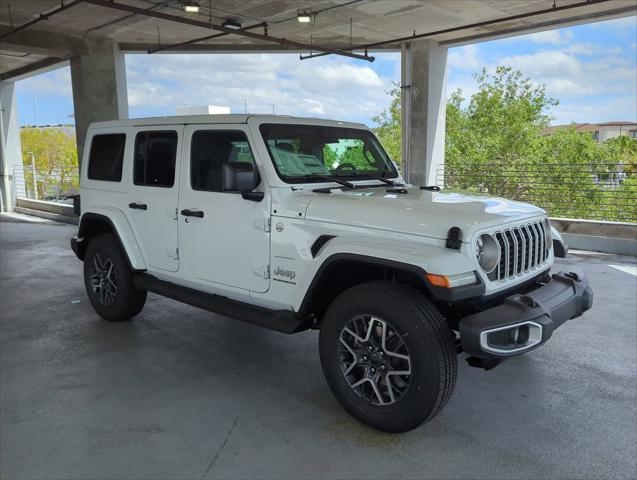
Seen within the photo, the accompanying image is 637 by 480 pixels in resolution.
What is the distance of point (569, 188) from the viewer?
9.88 metres

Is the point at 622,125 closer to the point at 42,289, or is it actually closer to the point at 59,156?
the point at 59,156

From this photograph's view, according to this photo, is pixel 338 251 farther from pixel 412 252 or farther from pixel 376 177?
pixel 376 177

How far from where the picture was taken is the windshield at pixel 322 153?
3488 mm

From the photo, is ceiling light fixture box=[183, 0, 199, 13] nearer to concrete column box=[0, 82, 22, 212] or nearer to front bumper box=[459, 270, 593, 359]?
front bumper box=[459, 270, 593, 359]

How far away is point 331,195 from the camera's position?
10.6 ft

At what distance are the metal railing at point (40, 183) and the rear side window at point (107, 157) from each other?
12.2 m

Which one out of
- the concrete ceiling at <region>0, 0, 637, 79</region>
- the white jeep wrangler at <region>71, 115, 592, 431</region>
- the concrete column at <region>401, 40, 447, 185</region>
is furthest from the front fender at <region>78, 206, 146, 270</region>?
the concrete column at <region>401, 40, 447, 185</region>

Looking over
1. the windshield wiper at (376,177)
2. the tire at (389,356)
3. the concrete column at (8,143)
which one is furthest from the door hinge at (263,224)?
the concrete column at (8,143)

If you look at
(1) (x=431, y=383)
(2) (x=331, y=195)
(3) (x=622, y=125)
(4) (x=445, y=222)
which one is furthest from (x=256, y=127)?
(3) (x=622, y=125)

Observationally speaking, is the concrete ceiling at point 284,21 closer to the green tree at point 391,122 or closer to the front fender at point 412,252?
the front fender at point 412,252

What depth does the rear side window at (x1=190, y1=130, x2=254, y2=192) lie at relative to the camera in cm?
356

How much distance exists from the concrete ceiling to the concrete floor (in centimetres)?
549

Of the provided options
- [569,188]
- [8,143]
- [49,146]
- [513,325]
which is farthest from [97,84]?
[49,146]

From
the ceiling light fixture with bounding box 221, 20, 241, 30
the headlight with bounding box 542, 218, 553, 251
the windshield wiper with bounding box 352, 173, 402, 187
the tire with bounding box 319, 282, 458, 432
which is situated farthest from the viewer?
the ceiling light fixture with bounding box 221, 20, 241, 30
